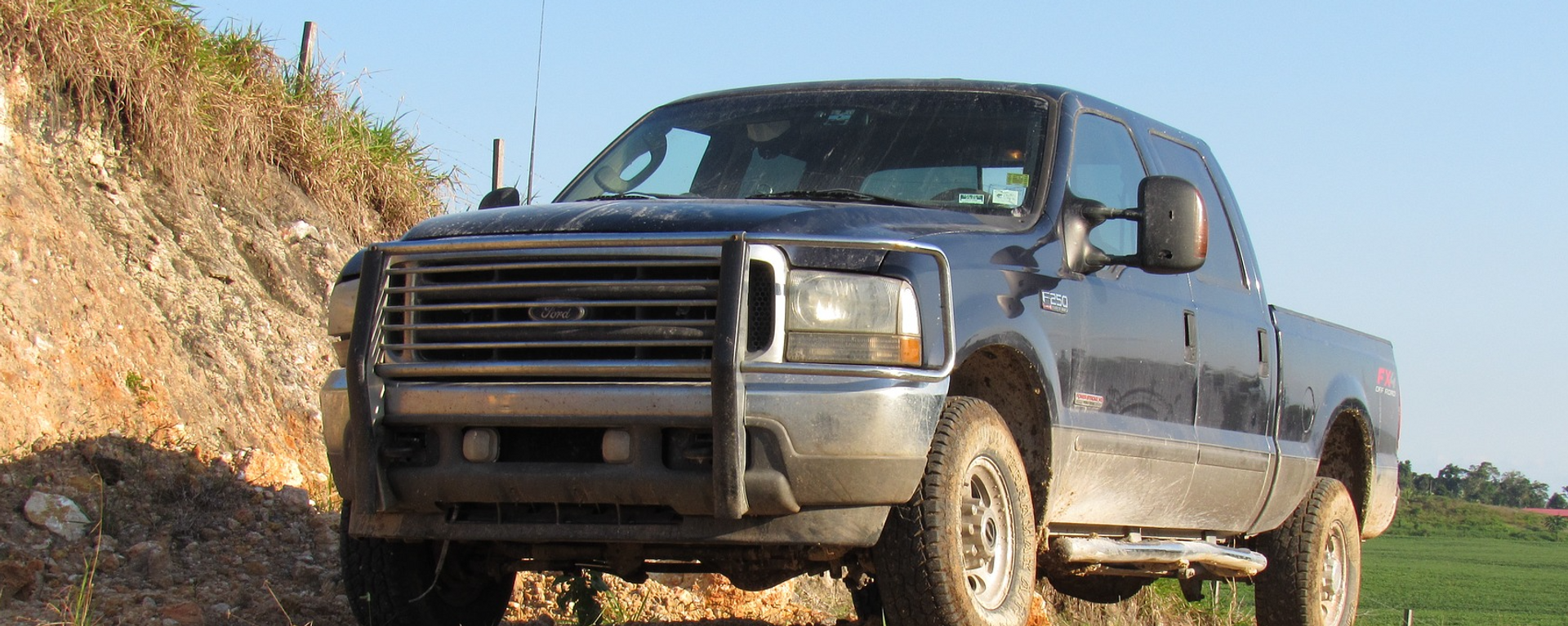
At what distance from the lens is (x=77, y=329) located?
7.13 metres

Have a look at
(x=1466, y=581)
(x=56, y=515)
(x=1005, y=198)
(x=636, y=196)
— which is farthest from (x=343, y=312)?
(x=1466, y=581)

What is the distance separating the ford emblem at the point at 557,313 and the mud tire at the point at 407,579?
1.02 meters

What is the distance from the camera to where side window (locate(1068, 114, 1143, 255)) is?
18.0 feet

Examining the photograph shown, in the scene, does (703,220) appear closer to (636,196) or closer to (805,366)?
(805,366)

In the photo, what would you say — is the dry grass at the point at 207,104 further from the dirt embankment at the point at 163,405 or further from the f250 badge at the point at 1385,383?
the f250 badge at the point at 1385,383

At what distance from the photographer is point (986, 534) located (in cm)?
453

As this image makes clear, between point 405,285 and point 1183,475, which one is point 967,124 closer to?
point 1183,475

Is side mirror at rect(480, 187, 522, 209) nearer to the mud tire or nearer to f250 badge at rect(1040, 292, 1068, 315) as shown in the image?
the mud tire

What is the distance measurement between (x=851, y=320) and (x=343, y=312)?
1569 mm

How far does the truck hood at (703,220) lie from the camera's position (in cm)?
420

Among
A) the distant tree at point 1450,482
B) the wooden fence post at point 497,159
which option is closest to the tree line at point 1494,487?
the distant tree at point 1450,482

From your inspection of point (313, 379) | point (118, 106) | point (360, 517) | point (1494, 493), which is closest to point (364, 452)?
point (360, 517)

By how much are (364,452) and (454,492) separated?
0.86 feet

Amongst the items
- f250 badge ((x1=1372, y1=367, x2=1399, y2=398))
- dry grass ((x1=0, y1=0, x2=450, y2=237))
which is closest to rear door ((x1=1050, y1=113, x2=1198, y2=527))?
f250 badge ((x1=1372, y1=367, x2=1399, y2=398))
